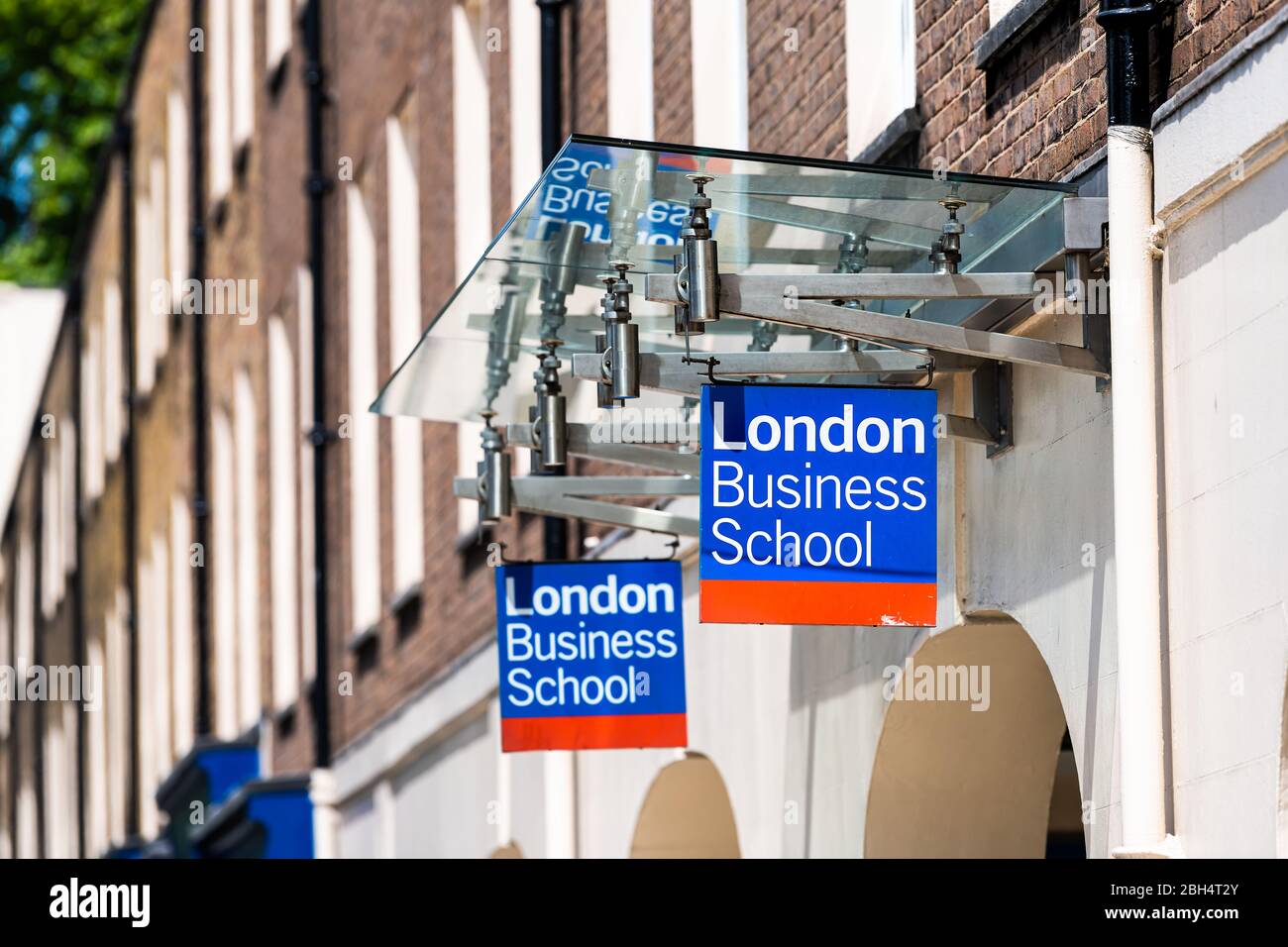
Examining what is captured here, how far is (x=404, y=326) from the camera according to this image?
56.6ft

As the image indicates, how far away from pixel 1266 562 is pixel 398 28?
39.7 feet

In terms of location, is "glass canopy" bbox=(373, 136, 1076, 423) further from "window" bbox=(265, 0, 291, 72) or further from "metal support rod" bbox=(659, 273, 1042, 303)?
"window" bbox=(265, 0, 291, 72)

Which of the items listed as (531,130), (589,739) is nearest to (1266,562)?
(589,739)

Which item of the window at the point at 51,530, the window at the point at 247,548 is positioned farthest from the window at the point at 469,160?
the window at the point at 51,530

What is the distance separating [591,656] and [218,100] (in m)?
16.3

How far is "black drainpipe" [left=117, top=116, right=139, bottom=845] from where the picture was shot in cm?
2956

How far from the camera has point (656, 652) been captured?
33.7 ft

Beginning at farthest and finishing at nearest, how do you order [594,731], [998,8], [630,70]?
[630,70] < [594,731] < [998,8]

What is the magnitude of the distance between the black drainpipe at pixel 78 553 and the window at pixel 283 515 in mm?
12266

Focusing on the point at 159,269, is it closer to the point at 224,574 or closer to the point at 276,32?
the point at 224,574

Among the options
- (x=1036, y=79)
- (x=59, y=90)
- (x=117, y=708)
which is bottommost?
(x=117, y=708)

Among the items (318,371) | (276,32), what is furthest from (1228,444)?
(276,32)

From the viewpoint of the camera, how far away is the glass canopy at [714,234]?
767cm
